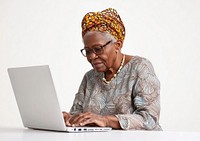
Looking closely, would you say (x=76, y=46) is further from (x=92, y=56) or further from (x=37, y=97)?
(x=37, y=97)

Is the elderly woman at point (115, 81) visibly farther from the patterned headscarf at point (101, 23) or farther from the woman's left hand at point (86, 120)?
the woman's left hand at point (86, 120)

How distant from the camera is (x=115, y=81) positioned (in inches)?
110

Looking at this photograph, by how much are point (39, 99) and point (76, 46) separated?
9.92ft

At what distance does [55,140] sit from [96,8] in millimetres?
3515

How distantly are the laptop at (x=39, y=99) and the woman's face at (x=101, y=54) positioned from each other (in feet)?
1.64

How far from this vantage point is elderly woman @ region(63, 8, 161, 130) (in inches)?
101

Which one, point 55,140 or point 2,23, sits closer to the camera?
point 55,140

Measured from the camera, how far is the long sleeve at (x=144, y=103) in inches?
96.2

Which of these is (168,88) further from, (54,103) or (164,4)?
(54,103)

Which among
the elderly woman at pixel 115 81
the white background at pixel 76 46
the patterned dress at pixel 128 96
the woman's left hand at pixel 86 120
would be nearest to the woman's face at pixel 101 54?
the elderly woman at pixel 115 81

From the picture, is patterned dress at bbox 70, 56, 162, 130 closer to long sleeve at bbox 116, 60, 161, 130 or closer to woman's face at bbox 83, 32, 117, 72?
long sleeve at bbox 116, 60, 161, 130

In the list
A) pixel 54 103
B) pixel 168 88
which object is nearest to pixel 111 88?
pixel 54 103

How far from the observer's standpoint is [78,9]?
5.18 metres

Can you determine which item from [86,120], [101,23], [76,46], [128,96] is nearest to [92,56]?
[101,23]
